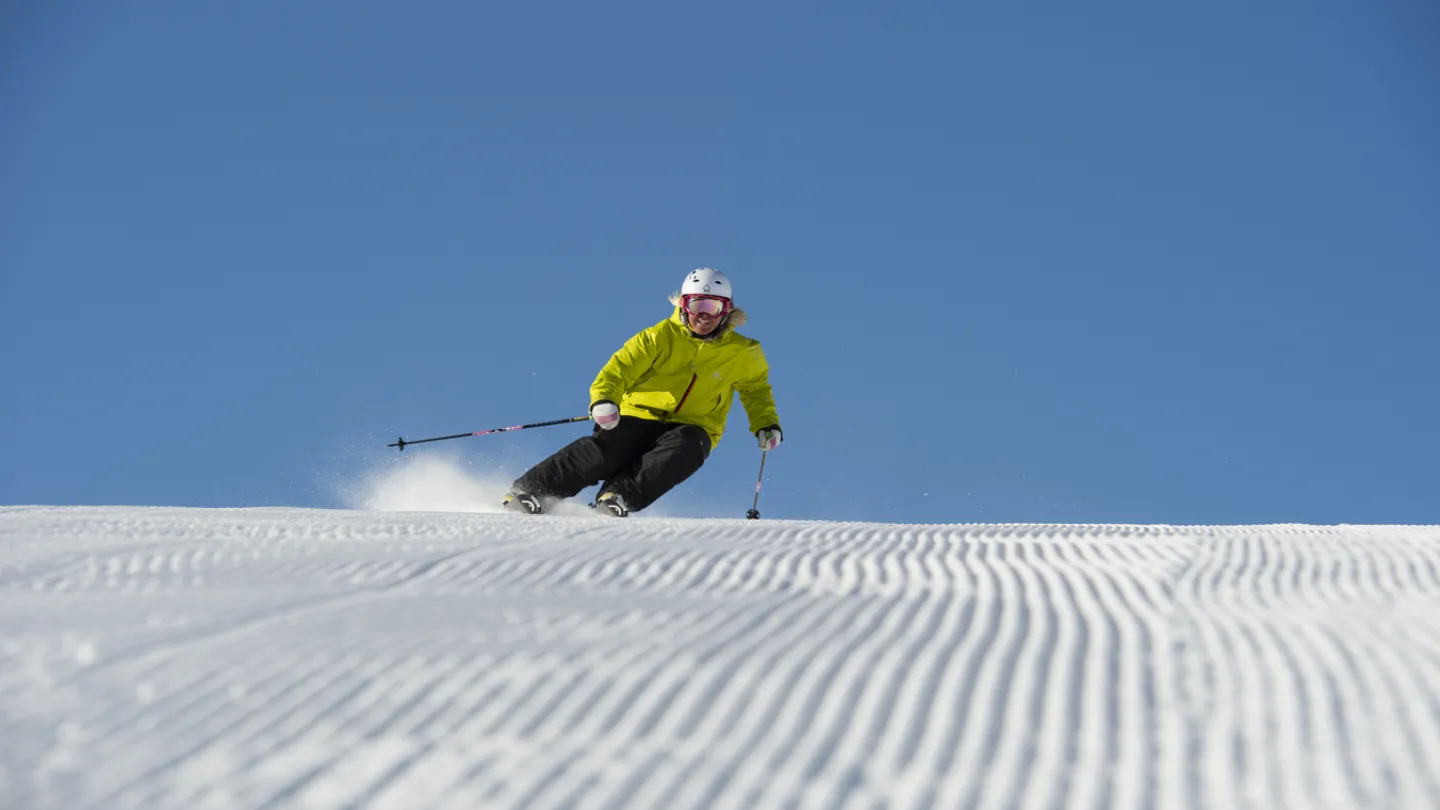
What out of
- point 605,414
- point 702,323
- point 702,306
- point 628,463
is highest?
point 702,306

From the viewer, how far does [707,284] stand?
23.6 feet

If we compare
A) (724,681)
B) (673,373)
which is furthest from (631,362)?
(724,681)

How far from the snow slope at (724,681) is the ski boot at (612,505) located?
3.42 m

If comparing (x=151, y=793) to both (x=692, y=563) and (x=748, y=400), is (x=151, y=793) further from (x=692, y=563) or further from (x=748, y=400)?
(x=748, y=400)

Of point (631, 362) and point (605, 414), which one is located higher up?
point (631, 362)

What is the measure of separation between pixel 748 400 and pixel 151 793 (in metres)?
6.17

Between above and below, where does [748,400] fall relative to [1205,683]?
above

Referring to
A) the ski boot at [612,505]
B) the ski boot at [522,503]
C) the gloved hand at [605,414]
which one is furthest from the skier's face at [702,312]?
the ski boot at [522,503]

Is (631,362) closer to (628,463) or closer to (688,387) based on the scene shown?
(688,387)

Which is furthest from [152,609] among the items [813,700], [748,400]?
[748,400]

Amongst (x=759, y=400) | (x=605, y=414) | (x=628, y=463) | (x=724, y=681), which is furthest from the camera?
(x=759, y=400)

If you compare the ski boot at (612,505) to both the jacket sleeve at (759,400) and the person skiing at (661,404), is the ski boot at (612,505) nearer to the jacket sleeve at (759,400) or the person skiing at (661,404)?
the person skiing at (661,404)

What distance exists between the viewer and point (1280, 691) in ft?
5.95

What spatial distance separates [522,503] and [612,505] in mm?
→ 643
